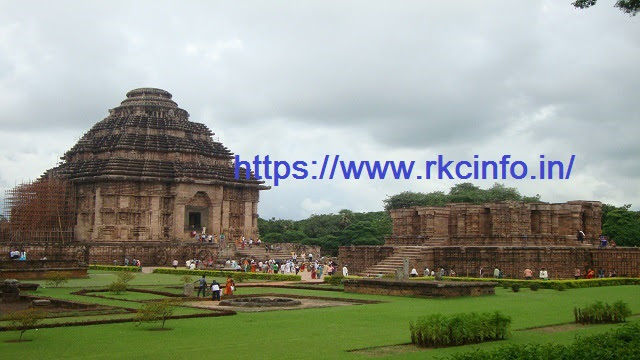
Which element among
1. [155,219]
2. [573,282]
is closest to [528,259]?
[573,282]

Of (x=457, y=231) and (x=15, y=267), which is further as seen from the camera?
(x=457, y=231)

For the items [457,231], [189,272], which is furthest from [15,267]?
[457,231]

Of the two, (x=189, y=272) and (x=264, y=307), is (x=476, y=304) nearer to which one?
(x=264, y=307)

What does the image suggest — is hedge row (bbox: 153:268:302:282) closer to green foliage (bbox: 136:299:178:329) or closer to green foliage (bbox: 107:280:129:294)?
green foliage (bbox: 107:280:129:294)

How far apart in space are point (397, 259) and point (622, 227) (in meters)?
29.8

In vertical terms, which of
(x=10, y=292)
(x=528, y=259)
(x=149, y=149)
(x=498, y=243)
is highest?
(x=149, y=149)

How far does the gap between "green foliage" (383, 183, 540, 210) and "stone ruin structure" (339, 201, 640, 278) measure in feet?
111

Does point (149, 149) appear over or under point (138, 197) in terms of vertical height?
over

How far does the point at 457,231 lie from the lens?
39.7 metres

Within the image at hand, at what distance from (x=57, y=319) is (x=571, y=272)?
2472 cm

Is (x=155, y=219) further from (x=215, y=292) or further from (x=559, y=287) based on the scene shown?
(x=559, y=287)

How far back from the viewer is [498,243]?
121 feet

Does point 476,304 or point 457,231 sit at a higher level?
point 457,231

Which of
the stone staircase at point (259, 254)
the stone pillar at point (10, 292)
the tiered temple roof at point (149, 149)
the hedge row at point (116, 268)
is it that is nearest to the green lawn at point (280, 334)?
the stone pillar at point (10, 292)
